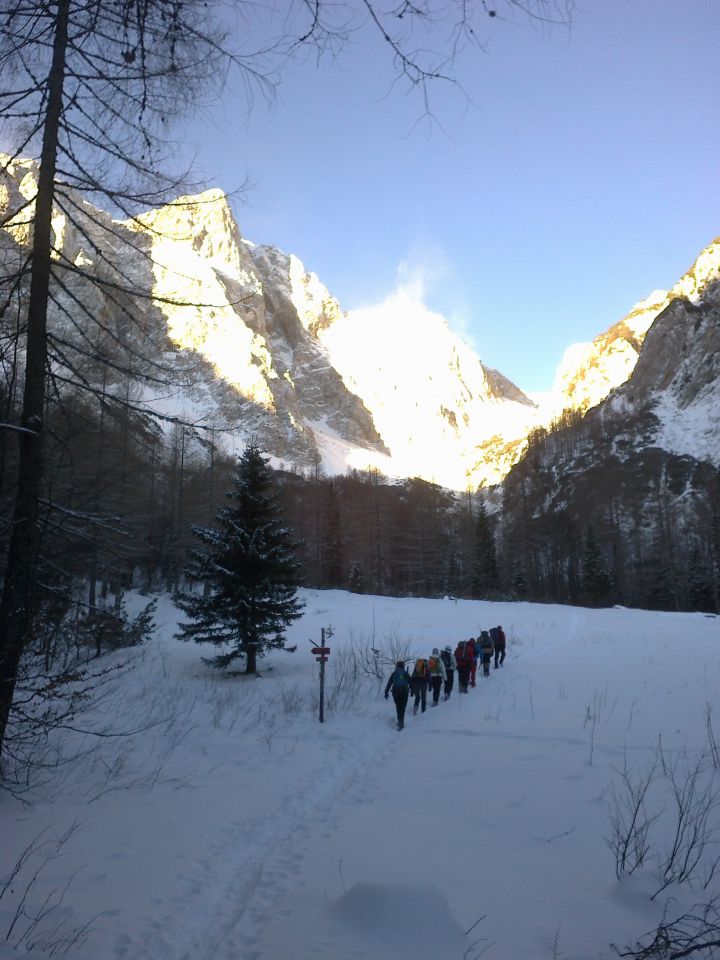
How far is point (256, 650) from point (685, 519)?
6396 centimetres

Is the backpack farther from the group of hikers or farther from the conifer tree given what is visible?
the conifer tree

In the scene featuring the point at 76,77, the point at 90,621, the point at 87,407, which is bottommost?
the point at 90,621

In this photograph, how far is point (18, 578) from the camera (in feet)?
15.3

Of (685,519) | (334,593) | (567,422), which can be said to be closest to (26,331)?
(334,593)

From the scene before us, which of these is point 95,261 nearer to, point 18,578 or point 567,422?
point 18,578

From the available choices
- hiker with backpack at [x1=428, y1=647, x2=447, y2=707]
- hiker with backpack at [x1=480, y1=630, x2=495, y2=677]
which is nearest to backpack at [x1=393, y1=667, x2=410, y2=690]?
hiker with backpack at [x1=428, y1=647, x2=447, y2=707]

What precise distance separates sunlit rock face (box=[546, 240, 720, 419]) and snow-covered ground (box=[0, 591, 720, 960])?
117 m

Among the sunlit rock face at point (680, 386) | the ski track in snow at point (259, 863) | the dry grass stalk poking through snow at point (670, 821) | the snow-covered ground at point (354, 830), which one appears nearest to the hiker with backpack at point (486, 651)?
the snow-covered ground at point (354, 830)

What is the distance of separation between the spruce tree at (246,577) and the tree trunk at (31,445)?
10.6 meters

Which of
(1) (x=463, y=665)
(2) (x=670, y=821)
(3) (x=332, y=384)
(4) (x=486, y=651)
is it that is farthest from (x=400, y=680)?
→ (3) (x=332, y=384)

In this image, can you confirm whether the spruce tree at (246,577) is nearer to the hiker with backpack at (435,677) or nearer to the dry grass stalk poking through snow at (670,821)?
the hiker with backpack at (435,677)

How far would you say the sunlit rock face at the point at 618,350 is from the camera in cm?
10839

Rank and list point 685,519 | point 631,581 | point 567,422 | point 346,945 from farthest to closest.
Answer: point 567,422
point 685,519
point 631,581
point 346,945

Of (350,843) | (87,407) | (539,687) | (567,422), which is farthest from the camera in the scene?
(567,422)
